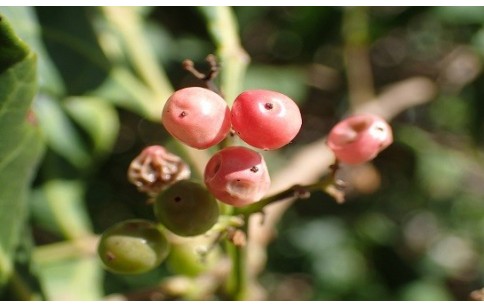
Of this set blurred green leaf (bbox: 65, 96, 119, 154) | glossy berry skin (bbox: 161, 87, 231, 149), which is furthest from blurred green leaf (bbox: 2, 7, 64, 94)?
glossy berry skin (bbox: 161, 87, 231, 149)

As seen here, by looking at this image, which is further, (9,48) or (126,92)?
(126,92)

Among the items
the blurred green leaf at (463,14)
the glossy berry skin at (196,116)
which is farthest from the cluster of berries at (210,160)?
the blurred green leaf at (463,14)

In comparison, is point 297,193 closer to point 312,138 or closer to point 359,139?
point 359,139

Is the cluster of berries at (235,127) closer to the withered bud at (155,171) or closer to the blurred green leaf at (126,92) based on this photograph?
the withered bud at (155,171)

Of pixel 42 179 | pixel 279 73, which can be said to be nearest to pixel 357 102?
pixel 279 73

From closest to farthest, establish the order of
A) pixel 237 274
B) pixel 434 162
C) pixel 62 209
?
pixel 237 274, pixel 62 209, pixel 434 162

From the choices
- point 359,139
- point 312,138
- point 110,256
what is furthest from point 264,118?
point 312,138
